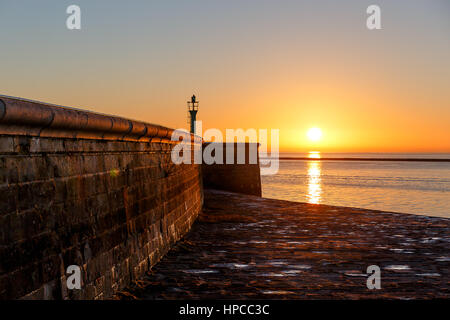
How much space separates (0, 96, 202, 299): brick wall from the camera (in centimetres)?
357

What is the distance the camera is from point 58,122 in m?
4.12

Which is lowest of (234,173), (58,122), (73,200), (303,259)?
(303,259)

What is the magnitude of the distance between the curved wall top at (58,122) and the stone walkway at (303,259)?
214 cm

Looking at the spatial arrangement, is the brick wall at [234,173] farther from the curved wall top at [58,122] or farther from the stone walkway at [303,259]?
the curved wall top at [58,122]

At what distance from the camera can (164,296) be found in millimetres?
6027

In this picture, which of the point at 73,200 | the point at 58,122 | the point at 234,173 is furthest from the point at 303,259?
the point at 234,173

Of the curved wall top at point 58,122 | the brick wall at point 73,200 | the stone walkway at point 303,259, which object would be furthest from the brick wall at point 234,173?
the curved wall top at point 58,122

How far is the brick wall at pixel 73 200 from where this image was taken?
11.7 feet

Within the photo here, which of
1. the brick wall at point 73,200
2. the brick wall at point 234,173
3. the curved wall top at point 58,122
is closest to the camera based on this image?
the curved wall top at point 58,122

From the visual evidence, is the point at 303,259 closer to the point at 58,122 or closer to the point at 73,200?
the point at 73,200

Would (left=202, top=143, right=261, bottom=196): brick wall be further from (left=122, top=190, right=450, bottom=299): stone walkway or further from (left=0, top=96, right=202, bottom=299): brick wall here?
(left=0, top=96, right=202, bottom=299): brick wall

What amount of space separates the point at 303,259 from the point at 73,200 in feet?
16.2

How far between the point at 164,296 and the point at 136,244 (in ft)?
3.11
